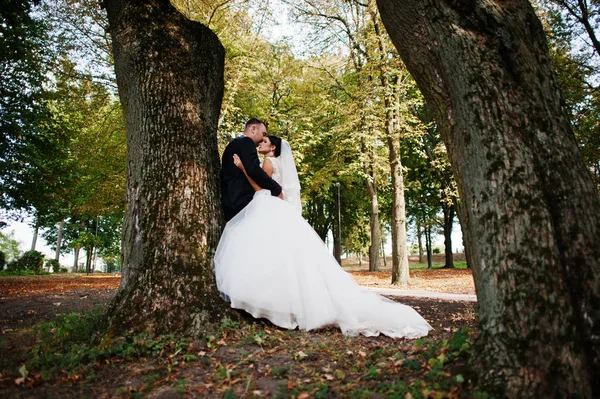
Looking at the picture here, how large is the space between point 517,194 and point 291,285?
9.01ft

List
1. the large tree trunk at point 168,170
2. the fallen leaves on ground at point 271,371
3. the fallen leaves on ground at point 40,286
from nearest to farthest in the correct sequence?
the fallen leaves on ground at point 271,371 → the large tree trunk at point 168,170 → the fallen leaves on ground at point 40,286

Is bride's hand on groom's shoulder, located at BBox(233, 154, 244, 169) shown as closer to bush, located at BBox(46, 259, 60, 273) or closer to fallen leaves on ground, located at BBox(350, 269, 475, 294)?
fallen leaves on ground, located at BBox(350, 269, 475, 294)

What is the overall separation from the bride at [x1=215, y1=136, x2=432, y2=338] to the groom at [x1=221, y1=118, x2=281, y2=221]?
14cm

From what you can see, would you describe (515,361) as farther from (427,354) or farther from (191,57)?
(191,57)

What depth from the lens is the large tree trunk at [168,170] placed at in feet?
13.6

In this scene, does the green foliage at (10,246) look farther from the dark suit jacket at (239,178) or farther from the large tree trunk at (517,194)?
the large tree trunk at (517,194)

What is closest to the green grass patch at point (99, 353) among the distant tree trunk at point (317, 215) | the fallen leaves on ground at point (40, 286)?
the fallen leaves on ground at point (40, 286)

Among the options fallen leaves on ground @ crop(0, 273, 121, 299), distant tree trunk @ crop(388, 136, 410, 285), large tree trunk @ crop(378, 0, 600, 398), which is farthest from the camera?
distant tree trunk @ crop(388, 136, 410, 285)

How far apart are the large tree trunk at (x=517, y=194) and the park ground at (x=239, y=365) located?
1.70 ft

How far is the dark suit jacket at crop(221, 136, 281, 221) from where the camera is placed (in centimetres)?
518

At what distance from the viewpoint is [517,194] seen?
2.80 m

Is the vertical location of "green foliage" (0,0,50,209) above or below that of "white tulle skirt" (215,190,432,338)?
above

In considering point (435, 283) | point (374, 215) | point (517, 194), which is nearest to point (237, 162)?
point (517, 194)

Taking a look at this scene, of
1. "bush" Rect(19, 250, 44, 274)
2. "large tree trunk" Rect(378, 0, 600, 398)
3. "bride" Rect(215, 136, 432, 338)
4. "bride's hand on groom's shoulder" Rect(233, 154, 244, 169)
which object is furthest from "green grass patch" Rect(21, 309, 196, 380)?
"bush" Rect(19, 250, 44, 274)
